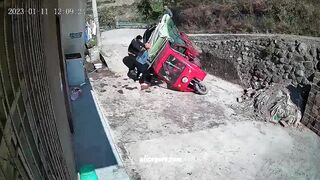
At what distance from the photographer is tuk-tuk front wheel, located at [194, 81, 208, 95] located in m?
9.73

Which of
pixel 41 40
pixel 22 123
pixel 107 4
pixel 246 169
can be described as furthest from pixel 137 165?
pixel 107 4

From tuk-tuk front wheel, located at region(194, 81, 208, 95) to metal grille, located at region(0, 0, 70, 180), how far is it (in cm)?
678

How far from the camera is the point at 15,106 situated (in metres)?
2.06

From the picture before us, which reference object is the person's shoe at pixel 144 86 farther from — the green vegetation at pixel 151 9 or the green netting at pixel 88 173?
the green vegetation at pixel 151 9

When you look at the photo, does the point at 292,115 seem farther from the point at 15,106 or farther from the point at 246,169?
the point at 15,106

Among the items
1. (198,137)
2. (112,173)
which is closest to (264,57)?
(198,137)

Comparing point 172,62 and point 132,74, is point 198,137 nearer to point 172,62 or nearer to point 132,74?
point 172,62

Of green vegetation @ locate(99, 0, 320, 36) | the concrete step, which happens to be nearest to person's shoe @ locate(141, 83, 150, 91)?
green vegetation @ locate(99, 0, 320, 36)

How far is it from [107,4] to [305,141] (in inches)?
486

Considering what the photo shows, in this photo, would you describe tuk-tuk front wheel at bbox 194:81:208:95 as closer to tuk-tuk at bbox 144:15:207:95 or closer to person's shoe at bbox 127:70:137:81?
tuk-tuk at bbox 144:15:207:95

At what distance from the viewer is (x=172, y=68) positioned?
9.59 m

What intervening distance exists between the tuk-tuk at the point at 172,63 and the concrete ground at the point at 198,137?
31cm

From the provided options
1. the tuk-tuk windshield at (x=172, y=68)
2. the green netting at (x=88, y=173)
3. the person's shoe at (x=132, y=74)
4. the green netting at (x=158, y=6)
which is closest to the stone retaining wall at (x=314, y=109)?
the tuk-tuk windshield at (x=172, y=68)

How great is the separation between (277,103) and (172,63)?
113 inches
